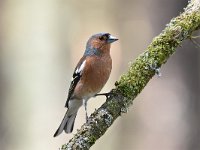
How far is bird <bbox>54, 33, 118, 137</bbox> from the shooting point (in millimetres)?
5660

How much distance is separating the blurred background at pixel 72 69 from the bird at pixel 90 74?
2.17m

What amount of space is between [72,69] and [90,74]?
12.9 metres

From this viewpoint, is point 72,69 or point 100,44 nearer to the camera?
point 100,44

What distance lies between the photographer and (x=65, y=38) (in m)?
20.7

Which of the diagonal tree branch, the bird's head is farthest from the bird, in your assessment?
the diagonal tree branch

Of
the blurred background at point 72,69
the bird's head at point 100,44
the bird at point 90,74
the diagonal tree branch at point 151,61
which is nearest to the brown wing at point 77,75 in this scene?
the bird at point 90,74

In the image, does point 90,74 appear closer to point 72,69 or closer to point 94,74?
point 94,74

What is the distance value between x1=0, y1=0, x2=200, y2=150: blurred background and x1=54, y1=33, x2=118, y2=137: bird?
2.17m

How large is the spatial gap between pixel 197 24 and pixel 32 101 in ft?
50.7

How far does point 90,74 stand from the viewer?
571 cm

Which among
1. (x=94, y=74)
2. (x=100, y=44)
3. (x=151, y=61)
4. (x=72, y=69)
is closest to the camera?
(x=151, y=61)

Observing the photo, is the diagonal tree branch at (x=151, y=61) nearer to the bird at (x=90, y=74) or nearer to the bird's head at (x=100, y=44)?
the bird at (x=90, y=74)

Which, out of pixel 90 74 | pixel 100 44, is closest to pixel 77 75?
pixel 90 74

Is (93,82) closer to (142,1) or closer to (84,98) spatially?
(84,98)
